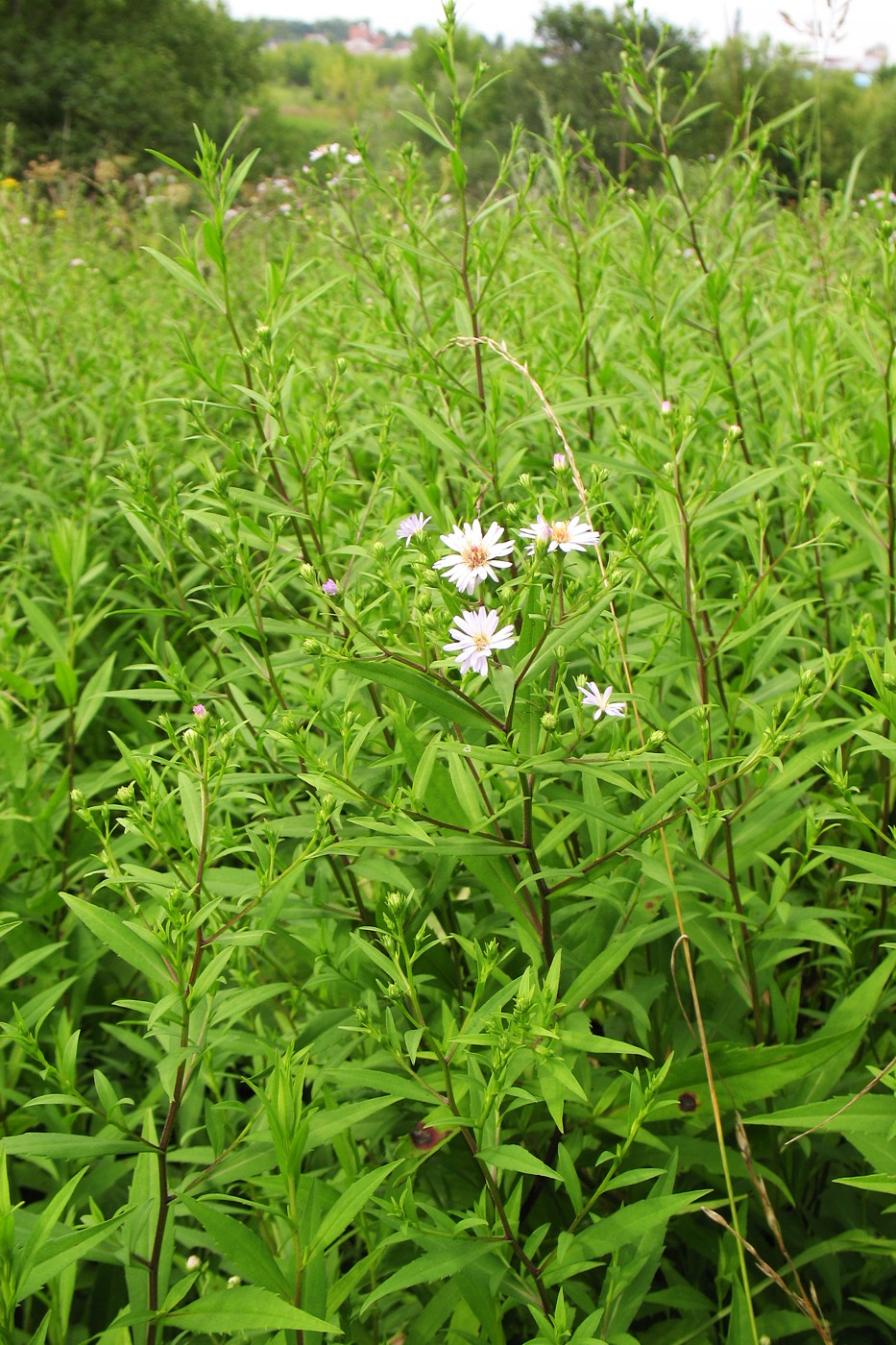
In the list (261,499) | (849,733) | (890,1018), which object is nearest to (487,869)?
(849,733)

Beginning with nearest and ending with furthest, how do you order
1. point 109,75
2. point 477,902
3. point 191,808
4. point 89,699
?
point 191,808
point 477,902
point 89,699
point 109,75

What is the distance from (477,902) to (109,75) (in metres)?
32.3

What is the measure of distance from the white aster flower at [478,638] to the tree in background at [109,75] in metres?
24.6

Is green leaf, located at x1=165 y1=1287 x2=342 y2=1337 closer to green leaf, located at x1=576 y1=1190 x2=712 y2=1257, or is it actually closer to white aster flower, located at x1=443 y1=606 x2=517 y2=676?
green leaf, located at x1=576 y1=1190 x2=712 y2=1257

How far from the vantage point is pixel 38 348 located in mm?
3482

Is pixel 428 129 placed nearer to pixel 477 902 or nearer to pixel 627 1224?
pixel 477 902

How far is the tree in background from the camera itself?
2605 cm

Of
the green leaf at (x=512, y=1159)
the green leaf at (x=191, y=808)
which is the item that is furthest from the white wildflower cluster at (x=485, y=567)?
the green leaf at (x=512, y=1159)

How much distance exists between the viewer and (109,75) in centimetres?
2758

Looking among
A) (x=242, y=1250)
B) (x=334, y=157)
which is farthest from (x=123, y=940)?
(x=334, y=157)

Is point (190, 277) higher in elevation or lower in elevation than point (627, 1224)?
higher

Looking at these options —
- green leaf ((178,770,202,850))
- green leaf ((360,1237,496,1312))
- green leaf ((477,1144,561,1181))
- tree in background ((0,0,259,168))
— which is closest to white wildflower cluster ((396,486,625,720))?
green leaf ((178,770,202,850))

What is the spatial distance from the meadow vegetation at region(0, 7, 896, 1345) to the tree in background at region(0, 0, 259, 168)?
2380 centimetres

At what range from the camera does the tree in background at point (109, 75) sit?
26.0 m
